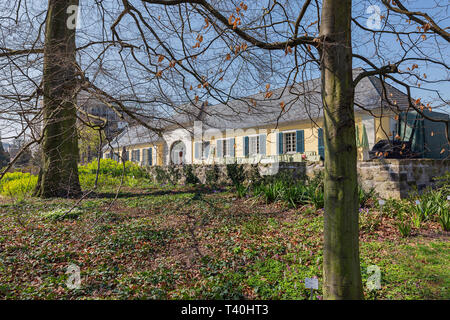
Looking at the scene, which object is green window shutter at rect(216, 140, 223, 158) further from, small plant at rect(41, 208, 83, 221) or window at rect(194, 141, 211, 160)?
small plant at rect(41, 208, 83, 221)

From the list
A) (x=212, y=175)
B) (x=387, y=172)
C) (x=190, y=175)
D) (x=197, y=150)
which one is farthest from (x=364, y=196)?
(x=197, y=150)

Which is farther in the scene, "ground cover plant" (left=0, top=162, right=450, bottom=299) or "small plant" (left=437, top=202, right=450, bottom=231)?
"small plant" (left=437, top=202, right=450, bottom=231)

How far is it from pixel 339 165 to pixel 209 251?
8.14 ft

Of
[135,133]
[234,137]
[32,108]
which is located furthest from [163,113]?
[234,137]

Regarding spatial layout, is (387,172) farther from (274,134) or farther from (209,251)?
(274,134)

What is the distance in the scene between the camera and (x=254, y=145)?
17.4 meters

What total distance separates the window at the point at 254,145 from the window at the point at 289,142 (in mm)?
1876

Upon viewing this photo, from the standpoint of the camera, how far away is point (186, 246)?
4105 mm

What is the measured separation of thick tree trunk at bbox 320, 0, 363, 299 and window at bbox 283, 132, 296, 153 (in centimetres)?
1411

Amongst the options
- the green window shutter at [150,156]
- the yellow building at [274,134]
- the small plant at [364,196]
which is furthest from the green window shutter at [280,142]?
the green window shutter at [150,156]

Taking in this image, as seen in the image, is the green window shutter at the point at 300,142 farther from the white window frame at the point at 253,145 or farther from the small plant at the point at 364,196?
the small plant at the point at 364,196

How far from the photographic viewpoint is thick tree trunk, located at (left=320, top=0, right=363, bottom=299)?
6.75 ft

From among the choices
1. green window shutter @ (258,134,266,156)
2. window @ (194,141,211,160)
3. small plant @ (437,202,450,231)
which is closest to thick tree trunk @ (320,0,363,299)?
small plant @ (437,202,450,231)
